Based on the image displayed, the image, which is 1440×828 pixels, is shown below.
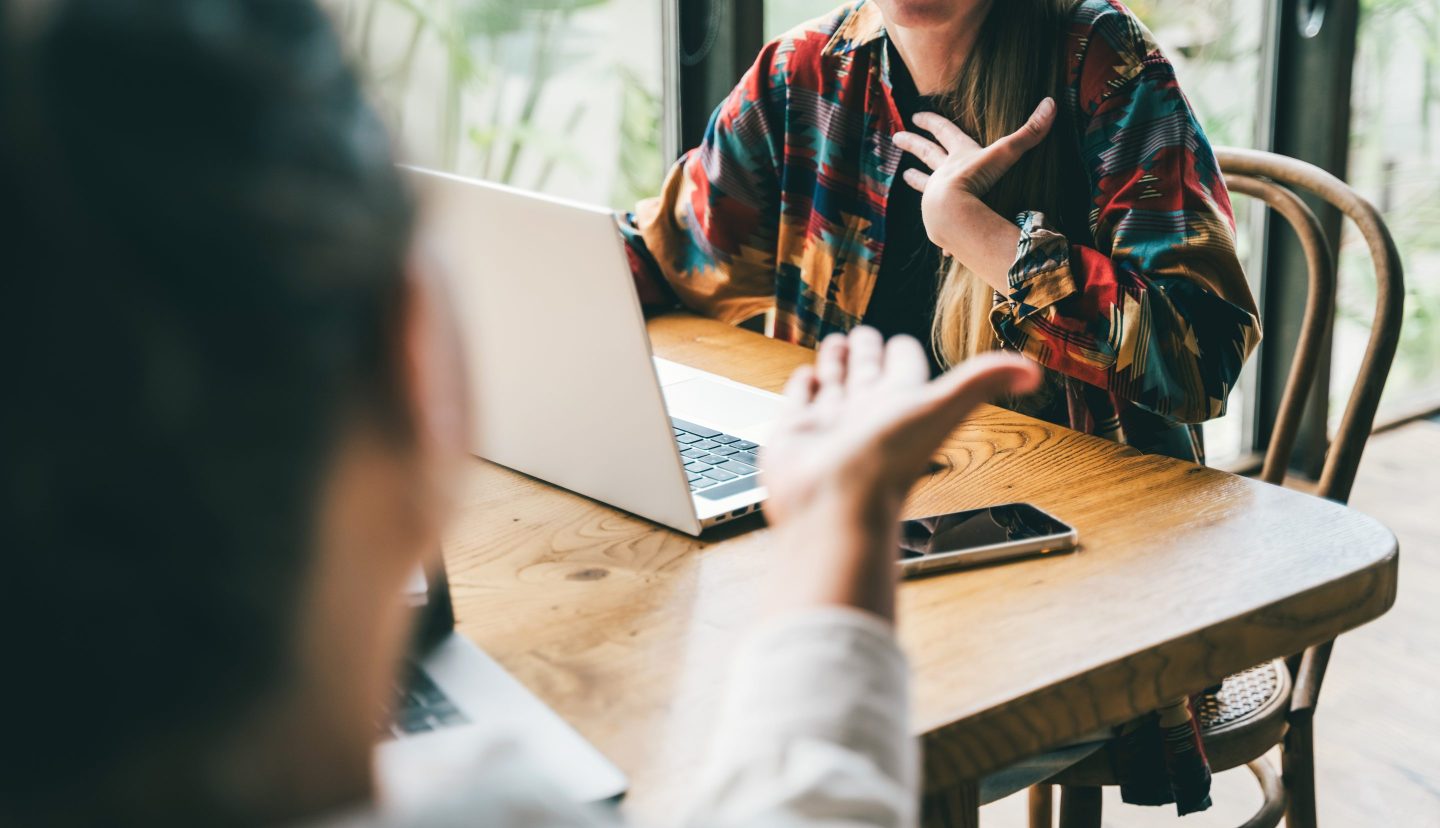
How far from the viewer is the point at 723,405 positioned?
116cm

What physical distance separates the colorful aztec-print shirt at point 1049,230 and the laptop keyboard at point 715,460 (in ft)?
0.99

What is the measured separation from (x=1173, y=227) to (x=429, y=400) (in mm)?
957

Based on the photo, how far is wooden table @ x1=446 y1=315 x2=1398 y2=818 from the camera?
2.20ft

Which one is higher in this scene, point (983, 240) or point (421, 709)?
point (983, 240)

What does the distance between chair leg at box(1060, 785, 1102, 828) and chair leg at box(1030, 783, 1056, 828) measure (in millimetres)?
191

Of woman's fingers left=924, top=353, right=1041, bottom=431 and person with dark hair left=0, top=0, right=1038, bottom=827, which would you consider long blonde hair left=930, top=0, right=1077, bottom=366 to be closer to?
woman's fingers left=924, top=353, right=1041, bottom=431

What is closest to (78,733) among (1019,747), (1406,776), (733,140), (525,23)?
(1019,747)

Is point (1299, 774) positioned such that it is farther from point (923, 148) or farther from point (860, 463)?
point (860, 463)

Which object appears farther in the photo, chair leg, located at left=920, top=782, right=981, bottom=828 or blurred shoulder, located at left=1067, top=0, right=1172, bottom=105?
blurred shoulder, located at left=1067, top=0, right=1172, bottom=105

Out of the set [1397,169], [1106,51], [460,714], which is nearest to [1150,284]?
[1106,51]

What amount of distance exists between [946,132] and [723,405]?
0.40 meters

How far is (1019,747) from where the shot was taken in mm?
671

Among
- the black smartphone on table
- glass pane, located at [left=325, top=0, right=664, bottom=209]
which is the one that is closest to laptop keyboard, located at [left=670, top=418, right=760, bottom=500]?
the black smartphone on table

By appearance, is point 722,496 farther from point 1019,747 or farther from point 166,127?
point 166,127
